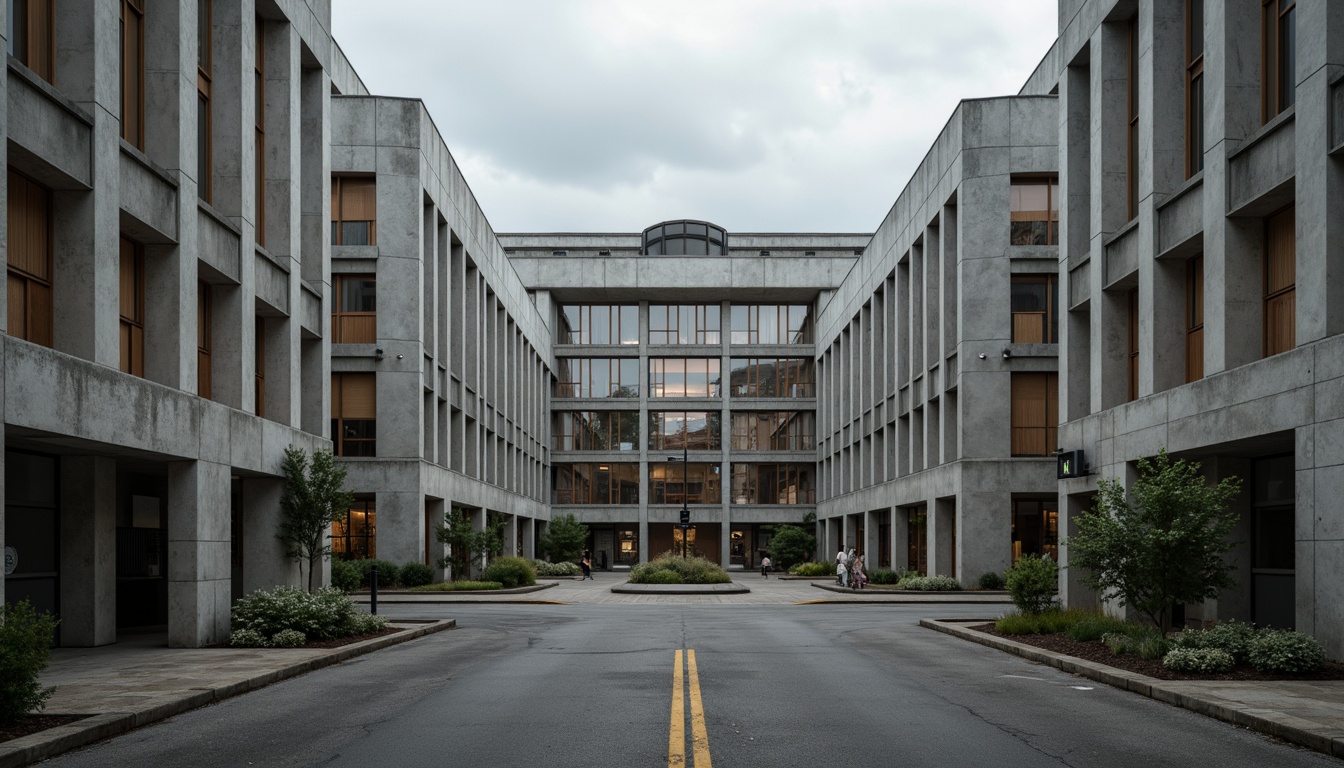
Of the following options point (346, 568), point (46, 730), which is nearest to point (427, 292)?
point (346, 568)

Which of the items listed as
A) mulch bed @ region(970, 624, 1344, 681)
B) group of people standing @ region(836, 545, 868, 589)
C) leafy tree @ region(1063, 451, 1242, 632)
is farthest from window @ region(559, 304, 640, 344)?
leafy tree @ region(1063, 451, 1242, 632)

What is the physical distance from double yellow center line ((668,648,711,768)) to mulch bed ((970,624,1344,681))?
19.3ft

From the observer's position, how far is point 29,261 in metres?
15.7

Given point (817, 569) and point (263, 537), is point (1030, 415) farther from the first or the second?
point (263, 537)

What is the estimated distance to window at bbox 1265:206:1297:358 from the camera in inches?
744

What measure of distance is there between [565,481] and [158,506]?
52.4m

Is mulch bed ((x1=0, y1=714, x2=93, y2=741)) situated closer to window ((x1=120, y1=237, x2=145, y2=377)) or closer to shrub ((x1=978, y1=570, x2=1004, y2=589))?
window ((x1=120, y1=237, x2=145, y2=377))

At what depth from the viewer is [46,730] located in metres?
10.4

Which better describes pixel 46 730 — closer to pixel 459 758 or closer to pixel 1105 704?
pixel 459 758

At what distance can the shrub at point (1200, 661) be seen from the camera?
14.7 metres

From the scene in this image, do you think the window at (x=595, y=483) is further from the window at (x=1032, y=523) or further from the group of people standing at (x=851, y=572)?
the window at (x=1032, y=523)

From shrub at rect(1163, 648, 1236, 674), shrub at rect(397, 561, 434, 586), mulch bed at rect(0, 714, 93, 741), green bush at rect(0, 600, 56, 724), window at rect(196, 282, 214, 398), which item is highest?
window at rect(196, 282, 214, 398)

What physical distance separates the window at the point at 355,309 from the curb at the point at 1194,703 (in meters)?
27.2

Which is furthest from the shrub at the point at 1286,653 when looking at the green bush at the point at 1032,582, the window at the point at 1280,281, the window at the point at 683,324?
the window at the point at 683,324
